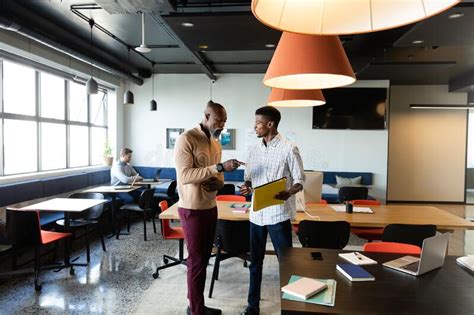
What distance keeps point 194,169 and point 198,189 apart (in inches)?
7.1

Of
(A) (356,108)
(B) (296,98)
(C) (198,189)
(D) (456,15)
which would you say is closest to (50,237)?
(C) (198,189)

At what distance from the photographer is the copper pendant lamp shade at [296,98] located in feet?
10.3

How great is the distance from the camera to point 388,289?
1643mm

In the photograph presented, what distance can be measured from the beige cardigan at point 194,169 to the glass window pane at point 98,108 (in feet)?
20.5

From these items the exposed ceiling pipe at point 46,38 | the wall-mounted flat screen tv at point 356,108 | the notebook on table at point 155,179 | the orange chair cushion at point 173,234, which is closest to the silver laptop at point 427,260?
the orange chair cushion at point 173,234

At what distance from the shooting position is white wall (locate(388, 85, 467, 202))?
30.3ft

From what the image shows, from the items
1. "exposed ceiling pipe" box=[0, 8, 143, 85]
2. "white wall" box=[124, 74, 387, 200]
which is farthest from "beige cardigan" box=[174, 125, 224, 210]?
"white wall" box=[124, 74, 387, 200]

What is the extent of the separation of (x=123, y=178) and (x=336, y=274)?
5.28 meters

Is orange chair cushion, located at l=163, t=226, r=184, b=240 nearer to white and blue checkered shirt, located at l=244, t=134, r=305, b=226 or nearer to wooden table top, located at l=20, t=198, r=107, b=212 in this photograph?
wooden table top, located at l=20, t=198, r=107, b=212

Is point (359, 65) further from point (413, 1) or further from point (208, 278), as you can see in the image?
point (413, 1)

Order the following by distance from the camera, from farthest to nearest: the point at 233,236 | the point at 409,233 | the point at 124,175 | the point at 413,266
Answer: the point at 124,175 < the point at 233,236 < the point at 409,233 < the point at 413,266

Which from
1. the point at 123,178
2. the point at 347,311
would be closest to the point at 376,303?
the point at 347,311

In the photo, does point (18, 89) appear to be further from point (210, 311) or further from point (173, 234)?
point (210, 311)

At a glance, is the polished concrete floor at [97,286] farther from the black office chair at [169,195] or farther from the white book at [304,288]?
the white book at [304,288]
